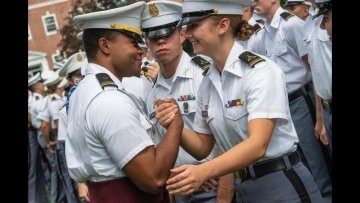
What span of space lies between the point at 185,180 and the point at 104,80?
783mm

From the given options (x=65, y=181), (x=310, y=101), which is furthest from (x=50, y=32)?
(x=310, y=101)

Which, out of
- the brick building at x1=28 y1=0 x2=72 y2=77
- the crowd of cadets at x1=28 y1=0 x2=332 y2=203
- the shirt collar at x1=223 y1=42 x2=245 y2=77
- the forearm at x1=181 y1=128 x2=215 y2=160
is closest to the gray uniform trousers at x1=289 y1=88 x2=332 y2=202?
the crowd of cadets at x1=28 y1=0 x2=332 y2=203

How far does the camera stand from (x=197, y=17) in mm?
3680

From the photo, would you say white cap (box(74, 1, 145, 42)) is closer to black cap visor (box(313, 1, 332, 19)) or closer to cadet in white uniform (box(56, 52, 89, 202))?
black cap visor (box(313, 1, 332, 19))

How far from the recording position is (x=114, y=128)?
3260mm

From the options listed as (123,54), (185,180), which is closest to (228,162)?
(185,180)

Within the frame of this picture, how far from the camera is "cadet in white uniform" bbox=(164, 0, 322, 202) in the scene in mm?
3320

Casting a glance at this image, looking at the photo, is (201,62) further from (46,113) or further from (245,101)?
(46,113)

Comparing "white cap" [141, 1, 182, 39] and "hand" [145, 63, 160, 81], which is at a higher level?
"white cap" [141, 1, 182, 39]

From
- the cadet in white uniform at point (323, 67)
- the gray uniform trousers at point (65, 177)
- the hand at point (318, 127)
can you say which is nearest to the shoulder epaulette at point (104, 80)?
the cadet in white uniform at point (323, 67)

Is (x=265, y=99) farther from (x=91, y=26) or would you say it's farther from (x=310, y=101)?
(x=310, y=101)

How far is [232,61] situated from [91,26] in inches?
33.1

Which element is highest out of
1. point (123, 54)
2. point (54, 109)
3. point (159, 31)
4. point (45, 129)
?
point (123, 54)

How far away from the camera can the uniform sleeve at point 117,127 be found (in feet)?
10.7
